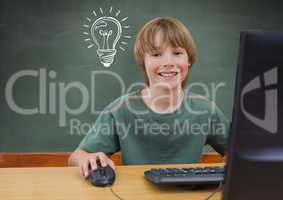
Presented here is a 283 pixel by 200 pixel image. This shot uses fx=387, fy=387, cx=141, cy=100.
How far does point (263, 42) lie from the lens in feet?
1.62

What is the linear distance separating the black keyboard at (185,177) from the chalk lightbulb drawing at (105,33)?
1879 mm

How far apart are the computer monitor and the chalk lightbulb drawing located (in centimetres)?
236

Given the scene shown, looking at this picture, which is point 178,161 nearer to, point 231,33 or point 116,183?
point 116,183

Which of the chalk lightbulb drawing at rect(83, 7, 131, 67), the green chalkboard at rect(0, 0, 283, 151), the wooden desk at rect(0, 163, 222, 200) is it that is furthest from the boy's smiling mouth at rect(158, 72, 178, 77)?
the chalk lightbulb drawing at rect(83, 7, 131, 67)

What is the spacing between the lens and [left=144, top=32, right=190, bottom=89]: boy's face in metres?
1.61

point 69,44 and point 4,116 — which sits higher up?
point 69,44

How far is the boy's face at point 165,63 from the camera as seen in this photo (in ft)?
5.29

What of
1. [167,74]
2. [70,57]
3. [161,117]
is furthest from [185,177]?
[70,57]

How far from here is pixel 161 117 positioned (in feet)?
5.13

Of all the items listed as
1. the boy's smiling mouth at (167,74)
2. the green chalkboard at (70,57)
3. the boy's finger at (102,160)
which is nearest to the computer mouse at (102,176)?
the boy's finger at (102,160)

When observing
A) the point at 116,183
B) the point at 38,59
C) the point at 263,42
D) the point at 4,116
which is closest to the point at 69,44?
the point at 38,59

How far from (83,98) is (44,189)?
73.7 inches

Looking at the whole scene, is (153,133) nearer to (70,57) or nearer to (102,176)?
(102,176)

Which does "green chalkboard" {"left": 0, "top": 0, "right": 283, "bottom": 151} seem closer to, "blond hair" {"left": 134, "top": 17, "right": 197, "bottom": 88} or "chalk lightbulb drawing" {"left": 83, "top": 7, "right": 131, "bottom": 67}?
"chalk lightbulb drawing" {"left": 83, "top": 7, "right": 131, "bottom": 67}
